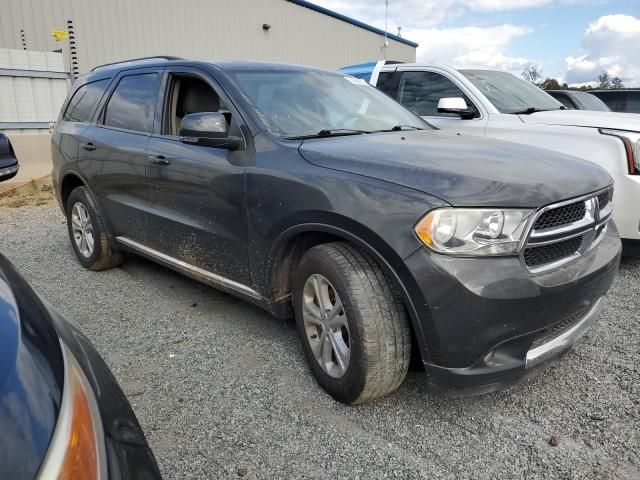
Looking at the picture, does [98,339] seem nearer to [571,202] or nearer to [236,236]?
[236,236]

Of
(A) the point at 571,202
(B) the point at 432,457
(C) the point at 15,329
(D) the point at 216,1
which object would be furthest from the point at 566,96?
(D) the point at 216,1

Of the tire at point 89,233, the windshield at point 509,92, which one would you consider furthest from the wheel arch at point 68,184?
the windshield at point 509,92

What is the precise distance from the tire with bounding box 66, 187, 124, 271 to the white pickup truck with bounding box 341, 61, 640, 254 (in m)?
3.33

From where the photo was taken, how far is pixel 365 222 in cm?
234

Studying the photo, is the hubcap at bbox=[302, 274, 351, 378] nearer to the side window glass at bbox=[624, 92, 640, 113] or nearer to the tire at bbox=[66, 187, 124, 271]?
the tire at bbox=[66, 187, 124, 271]

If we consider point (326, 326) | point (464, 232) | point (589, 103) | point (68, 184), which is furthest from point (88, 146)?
point (589, 103)

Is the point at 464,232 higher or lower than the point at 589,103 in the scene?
higher

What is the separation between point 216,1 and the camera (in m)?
18.0

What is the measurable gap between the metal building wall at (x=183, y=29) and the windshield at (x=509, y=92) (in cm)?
1136

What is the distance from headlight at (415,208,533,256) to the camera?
2.17 m

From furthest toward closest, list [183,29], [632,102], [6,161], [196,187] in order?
1. [183,29]
2. [632,102]
3. [6,161]
4. [196,187]

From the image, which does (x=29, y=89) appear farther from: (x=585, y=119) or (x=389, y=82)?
(x=585, y=119)

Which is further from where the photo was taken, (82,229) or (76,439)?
(82,229)

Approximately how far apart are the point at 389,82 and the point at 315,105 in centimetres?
341
